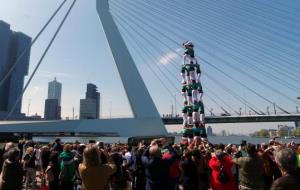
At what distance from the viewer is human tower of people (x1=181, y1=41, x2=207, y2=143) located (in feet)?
68.0

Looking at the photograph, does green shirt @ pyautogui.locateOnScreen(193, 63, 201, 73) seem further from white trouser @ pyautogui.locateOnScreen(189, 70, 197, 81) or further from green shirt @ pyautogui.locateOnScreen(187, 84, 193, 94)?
green shirt @ pyautogui.locateOnScreen(187, 84, 193, 94)

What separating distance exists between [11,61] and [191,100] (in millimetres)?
91316

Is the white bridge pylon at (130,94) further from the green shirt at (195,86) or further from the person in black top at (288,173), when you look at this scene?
the person in black top at (288,173)

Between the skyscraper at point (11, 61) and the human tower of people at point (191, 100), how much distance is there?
249 ft

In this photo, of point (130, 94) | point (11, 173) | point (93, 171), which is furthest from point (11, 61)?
point (93, 171)

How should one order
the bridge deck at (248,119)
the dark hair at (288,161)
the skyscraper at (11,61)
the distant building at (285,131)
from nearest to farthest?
the dark hair at (288,161), the bridge deck at (248,119), the skyscraper at (11,61), the distant building at (285,131)

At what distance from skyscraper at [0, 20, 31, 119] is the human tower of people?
249 feet

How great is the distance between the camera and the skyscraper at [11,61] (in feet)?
307

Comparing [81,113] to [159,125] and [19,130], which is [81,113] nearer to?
[19,130]

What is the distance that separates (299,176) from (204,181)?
13.8ft

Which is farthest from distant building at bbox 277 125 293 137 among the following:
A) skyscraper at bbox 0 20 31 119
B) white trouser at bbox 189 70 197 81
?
white trouser at bbox 189 70 197 81

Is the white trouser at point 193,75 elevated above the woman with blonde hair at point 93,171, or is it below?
above

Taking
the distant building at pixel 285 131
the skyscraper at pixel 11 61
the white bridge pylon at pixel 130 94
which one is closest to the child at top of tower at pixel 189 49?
the white bridge pylon at pixel 130 94

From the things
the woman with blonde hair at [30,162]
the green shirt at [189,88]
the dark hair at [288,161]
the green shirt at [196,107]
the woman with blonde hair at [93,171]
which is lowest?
the woman with blonde hair at [30,162]
